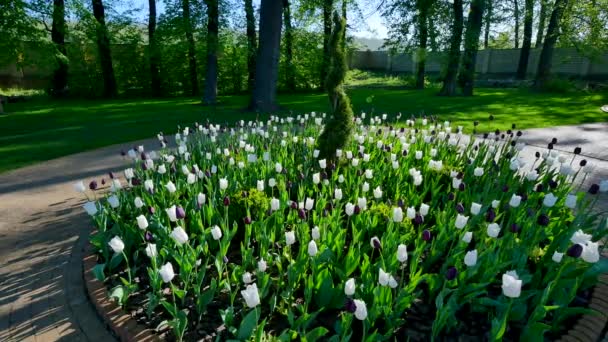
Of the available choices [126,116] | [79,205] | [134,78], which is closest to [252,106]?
[126,116]

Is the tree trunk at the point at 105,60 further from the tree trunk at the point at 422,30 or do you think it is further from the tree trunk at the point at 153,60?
the tree trunk at the point at 422,30

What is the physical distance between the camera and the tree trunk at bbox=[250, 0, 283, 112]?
39.9 feet

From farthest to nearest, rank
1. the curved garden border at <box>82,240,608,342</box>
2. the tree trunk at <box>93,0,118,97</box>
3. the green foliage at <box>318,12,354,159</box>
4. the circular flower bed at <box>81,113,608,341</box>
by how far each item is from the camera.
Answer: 1. the tree trunk at <box>93,0,118,97</box>
2. the green foliage at <box>318,12,354,159</box>
3. the curved garden border at <box>82,240,608,342</box>
4. the circular flower bed at <box>81,113,608,341</box>

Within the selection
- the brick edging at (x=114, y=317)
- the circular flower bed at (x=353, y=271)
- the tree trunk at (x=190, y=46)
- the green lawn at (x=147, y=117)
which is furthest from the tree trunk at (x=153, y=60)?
the brick edging at (x=114, y=317)

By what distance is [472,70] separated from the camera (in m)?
18.9

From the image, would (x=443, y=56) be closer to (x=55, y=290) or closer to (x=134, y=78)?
(x=134, y=78)

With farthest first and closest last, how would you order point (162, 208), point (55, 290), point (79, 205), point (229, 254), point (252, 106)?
point (252, 106), point (79, 205), point (162, 208), point (229, 254), point (55, 290)

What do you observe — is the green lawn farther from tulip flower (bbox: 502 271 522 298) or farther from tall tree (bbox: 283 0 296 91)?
tulip flower (bbox: 502 271 522 298)

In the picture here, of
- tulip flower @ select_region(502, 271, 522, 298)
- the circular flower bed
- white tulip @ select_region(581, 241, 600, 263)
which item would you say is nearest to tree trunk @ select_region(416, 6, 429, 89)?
the circular flower bed

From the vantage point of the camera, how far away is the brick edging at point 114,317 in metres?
2.59

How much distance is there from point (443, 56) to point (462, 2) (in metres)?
2.44

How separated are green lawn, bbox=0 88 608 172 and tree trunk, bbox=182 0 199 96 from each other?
344cm

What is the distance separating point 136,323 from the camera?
8.89 ft

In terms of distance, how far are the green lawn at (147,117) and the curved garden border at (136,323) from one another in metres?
5.38
